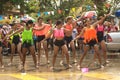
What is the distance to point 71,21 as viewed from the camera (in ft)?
Answer: 43.8

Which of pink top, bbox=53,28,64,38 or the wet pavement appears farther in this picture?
pink top, bbox=53,28,64,38

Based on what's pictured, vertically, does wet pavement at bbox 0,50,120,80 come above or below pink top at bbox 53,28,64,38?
below

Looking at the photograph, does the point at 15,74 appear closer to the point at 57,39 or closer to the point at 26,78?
the point at 26,78

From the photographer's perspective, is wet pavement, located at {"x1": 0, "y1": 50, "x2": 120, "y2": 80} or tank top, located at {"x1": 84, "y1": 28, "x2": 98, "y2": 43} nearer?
wet pavement, located at {"x1": 0, "y1": 50, "x2": 120, "y2": 80}

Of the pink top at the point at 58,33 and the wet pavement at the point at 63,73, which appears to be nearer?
the wet pavement at the point at 63,73

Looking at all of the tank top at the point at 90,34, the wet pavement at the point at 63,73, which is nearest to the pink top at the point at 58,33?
the tank top at the point at 90,34

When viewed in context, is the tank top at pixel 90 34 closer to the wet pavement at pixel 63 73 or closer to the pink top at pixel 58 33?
the pink top at pixel 58 33

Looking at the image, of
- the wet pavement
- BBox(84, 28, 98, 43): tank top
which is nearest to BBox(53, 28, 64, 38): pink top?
BBox(84, 28, 98, 43): tank top

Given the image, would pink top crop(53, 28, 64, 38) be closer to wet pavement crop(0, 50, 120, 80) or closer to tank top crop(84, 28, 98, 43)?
tank top crop(84, 28, 98, 43)

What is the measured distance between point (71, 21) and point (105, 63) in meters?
1.97

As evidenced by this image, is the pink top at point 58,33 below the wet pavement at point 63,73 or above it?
above

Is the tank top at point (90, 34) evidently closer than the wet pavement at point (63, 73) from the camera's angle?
No

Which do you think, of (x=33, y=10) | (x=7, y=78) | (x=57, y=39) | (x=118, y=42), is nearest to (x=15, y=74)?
(x=7, y=78)

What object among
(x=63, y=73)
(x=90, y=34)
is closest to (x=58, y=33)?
(x=90, y=34)
